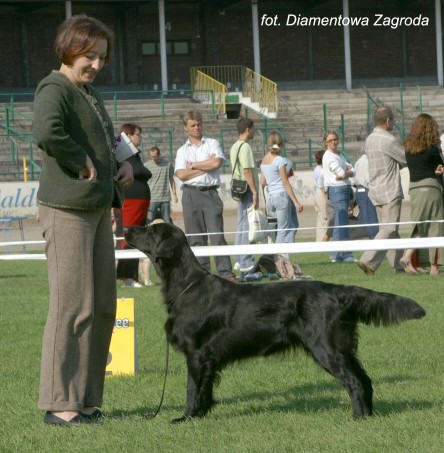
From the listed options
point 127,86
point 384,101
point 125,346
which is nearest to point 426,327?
point 125,346

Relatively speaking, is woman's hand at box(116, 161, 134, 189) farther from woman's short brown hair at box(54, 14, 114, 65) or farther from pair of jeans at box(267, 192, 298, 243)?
pair of jeans at box(267, 192, 298, 243)

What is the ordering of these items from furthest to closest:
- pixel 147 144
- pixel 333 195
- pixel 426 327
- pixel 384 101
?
pixel 384 101 < pixel 147 144 < pixel 333 195 < pixel 426 327

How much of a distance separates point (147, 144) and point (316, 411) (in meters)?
27.0

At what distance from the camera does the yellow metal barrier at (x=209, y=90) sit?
37375mm

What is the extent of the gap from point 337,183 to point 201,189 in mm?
3206

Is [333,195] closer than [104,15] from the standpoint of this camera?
Yes

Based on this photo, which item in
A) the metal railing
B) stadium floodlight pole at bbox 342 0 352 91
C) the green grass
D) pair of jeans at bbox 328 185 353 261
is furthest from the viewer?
stadium floodlight pole at bbox 342 0 352 91

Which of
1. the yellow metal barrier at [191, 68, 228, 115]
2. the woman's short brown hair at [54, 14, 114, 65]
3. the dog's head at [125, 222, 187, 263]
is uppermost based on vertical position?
the yellow metal barrier at [191, 68, 228, 115]

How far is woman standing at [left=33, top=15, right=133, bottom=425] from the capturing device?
530 centimetres

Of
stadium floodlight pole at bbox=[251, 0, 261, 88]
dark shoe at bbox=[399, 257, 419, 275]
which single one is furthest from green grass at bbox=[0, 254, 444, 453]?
stadium floodlight pole at bbox=[251, 0, 261, 88]

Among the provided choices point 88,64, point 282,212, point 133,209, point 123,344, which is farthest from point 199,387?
point 282,212

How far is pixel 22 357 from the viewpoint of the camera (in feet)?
A: 25.7

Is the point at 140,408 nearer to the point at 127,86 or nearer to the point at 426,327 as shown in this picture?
the point at 426,327

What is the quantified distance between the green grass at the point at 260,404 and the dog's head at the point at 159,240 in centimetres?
78
